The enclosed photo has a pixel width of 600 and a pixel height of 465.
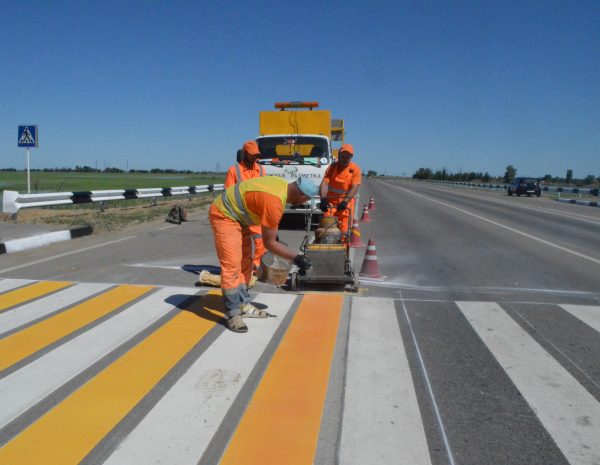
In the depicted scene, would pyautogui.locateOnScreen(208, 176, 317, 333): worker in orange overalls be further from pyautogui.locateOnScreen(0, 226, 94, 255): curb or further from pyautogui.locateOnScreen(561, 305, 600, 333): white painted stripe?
pyautogui.locateOnScreen(0, 226, 94, 255): curb

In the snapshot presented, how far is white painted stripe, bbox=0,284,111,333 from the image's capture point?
5.03 m

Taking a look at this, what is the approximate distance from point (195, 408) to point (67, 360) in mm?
1406

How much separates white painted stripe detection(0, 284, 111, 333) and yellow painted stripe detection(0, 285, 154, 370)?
188 mm

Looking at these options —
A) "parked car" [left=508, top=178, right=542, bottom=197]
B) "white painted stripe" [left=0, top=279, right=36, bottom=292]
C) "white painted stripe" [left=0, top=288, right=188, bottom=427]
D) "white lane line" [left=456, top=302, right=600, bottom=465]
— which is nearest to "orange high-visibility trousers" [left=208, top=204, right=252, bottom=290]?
"white painted stripe" [left=0, top=288, right=188, bottom=427]

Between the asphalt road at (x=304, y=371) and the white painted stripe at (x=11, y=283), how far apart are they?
0.05 m

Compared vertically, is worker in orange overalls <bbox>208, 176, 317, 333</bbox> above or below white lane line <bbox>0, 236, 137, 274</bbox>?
above

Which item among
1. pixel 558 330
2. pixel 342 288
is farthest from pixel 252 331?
pixel 558 330

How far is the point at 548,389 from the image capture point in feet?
12.2

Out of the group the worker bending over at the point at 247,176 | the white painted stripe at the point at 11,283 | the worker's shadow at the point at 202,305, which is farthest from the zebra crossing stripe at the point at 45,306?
the worker bending over at the point at 247,176

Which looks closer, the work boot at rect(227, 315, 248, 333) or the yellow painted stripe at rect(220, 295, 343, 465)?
the yellow painted stripe at rect(220, 295, 343, 465)

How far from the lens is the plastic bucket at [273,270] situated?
6.29 m

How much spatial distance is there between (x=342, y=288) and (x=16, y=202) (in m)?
9.20

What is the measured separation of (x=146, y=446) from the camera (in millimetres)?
2865

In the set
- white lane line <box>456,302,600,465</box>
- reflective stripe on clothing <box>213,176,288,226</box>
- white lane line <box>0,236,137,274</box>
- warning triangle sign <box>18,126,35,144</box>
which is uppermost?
warning triangle sign <box>18,126,35,144</box>
